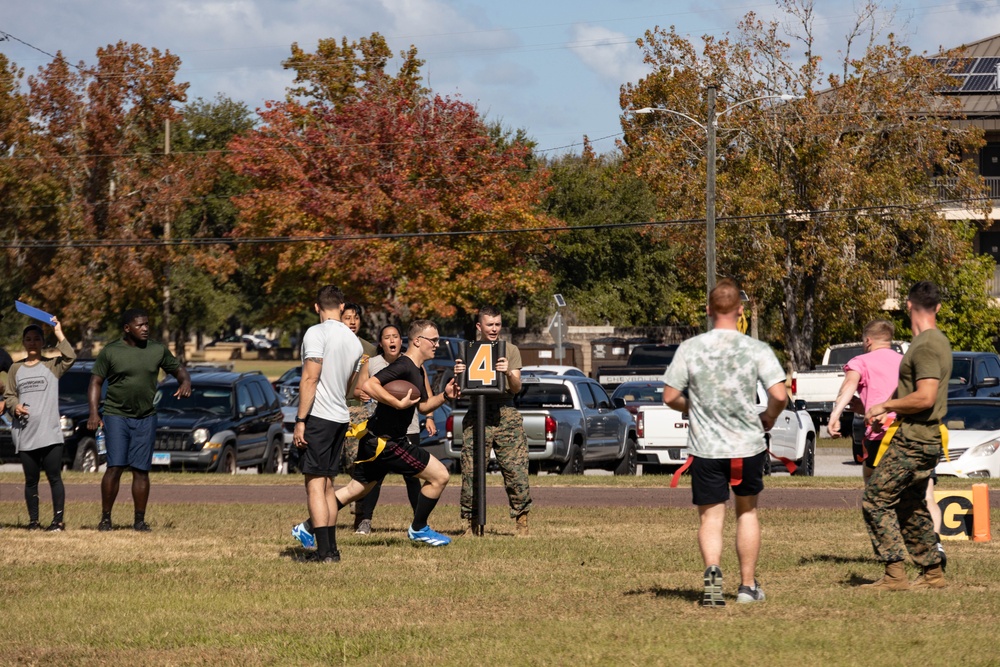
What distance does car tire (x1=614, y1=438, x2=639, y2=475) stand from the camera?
74.7 feet

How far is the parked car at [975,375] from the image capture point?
27609 millimetres

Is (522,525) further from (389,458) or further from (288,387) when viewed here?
(288,387)

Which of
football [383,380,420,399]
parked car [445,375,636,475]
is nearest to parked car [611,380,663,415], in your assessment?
parked car [445,375,636,475]

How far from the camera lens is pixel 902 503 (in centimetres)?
926

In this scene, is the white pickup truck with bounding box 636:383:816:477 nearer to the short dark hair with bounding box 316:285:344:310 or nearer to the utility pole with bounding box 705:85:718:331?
the short dark hair with bounding box 316:285:344:310

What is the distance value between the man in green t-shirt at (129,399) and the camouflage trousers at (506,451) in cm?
242

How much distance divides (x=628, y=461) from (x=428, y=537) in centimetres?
1178

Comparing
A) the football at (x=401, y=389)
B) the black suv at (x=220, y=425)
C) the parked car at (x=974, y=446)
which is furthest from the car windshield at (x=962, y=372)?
the football at (x=401, y=389)

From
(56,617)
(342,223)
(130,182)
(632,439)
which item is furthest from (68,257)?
(56,617)

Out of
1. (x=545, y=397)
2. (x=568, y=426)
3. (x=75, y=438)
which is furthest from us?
(x=75, y=438)

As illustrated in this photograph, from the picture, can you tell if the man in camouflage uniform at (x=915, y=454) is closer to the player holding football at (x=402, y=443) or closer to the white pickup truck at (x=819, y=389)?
the player holding football at (x=402, y=443)

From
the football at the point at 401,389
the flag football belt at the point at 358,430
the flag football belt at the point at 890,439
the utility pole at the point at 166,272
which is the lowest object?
the flag football belt at the point at 358,430

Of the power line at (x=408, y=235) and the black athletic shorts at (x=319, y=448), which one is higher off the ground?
the power line at (x=408, y=235)

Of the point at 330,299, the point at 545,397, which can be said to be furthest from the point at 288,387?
the point at 330,299
